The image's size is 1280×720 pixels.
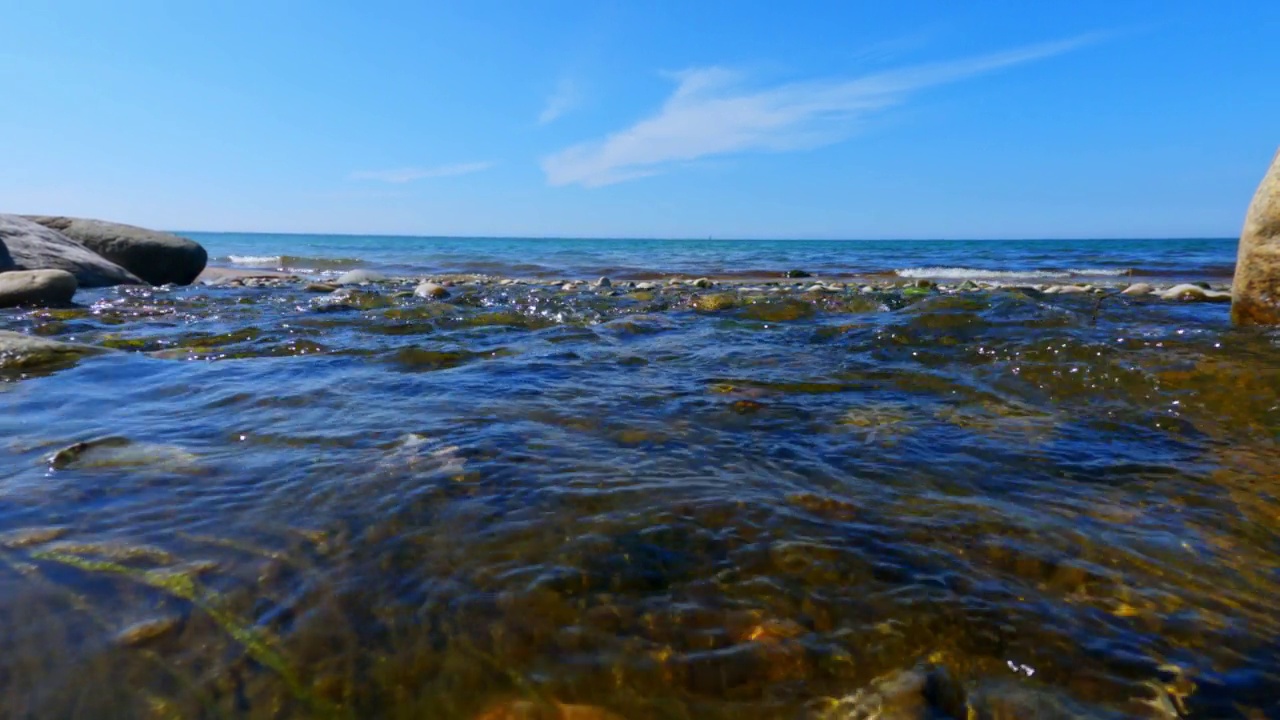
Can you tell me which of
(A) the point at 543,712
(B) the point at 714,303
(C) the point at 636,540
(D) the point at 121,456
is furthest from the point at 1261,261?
(D) the point at 121,456

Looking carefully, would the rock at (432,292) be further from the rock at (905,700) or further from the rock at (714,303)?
the rock at (905,700)

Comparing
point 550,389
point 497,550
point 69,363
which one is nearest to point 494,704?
point 497,550

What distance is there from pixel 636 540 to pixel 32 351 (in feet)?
17.3

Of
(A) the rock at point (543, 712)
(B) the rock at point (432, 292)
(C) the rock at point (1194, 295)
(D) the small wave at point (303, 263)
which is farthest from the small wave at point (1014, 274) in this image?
(D) the small wave at point (303, 263)

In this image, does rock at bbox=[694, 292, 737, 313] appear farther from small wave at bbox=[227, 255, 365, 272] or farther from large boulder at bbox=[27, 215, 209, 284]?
small wave at bbox=[227, 255, 365, 272]

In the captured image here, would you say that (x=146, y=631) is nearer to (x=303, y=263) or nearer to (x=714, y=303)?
(x=714, y=303)

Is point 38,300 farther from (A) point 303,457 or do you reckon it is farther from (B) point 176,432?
(A) point 303,457

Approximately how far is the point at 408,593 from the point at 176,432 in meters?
2.22

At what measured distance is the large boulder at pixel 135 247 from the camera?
14117mm

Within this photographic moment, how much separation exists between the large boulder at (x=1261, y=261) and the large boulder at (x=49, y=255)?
54.3ft

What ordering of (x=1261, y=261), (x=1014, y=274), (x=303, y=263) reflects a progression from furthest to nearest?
(x=303, y=263), (x=1014, y=274), (x=1261, y=261)

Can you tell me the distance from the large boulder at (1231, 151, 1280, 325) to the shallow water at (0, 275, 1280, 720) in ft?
9.02

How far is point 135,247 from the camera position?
1430 centimetres

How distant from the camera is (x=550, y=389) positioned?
14.6 feet
